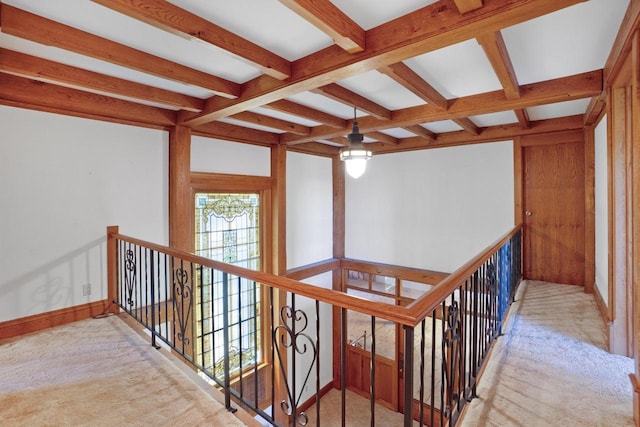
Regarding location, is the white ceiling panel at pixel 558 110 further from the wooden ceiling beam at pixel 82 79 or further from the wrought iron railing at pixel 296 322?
the wooden ceiling beam at pixel 82 79

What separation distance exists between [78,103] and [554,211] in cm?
571

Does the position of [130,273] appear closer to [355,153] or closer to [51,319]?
[51,319]

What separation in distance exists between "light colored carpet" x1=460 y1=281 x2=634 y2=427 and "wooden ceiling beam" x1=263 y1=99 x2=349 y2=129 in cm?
289

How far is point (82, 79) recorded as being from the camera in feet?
8.37

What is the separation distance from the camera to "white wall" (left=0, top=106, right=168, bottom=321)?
276 centimetres

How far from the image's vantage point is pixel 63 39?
1909mm

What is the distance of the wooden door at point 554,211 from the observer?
414 centimetres

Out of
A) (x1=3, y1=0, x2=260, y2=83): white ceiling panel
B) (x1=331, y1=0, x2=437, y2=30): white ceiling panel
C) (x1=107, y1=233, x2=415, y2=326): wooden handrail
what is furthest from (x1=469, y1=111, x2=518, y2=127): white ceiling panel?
(x1=107, y1=233, x2=415, y2=326): wooden handrail

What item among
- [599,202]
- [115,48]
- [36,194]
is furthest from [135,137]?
[599,202]

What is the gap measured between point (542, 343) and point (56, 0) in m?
4.06

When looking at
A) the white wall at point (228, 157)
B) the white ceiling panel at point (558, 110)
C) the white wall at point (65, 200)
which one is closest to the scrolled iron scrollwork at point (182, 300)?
the white wall at point (65, 200)

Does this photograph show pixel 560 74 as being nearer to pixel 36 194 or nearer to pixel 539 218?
pixel 539 218

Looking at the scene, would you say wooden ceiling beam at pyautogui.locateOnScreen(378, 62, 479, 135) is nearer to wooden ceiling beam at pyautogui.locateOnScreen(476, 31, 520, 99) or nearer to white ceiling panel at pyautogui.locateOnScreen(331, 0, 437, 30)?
white ceiling panel at pyautogui.locateOnScreen(331, 0, 437, 30)

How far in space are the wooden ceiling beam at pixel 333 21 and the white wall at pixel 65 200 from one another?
2722 millimetres
